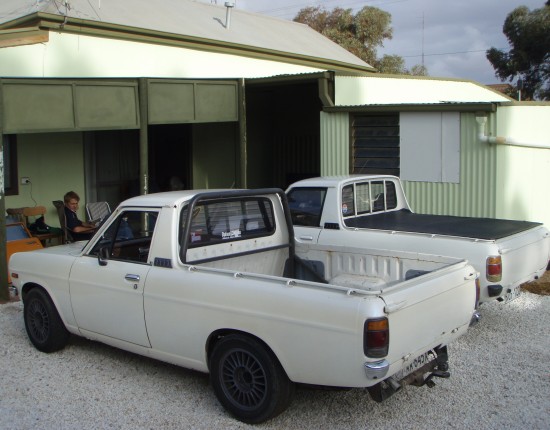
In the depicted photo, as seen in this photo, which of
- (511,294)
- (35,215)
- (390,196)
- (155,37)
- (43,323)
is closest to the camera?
(43,323)

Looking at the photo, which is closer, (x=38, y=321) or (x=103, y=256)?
(x=103, y=256)

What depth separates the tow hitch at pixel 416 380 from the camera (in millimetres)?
4531

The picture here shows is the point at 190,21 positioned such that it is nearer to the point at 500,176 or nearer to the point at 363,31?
the point at 500,176

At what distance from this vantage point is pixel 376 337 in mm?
4188

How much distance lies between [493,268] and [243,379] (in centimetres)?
303

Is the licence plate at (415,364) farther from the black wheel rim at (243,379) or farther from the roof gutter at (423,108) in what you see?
the roof gutter at (423,108)

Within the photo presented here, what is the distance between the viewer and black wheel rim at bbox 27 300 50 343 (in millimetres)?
6484

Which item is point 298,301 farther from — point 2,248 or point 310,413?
point 2,248

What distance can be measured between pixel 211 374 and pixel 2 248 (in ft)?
15.0

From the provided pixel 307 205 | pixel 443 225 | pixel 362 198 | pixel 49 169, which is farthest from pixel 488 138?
pixel 49 169

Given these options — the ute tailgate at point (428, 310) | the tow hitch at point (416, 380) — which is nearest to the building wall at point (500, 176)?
the ute tailgate at point (428, 310)

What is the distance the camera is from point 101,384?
19.0ft

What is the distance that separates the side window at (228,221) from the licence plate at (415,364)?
1.93m

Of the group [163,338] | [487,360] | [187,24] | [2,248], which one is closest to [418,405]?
[487,360]
